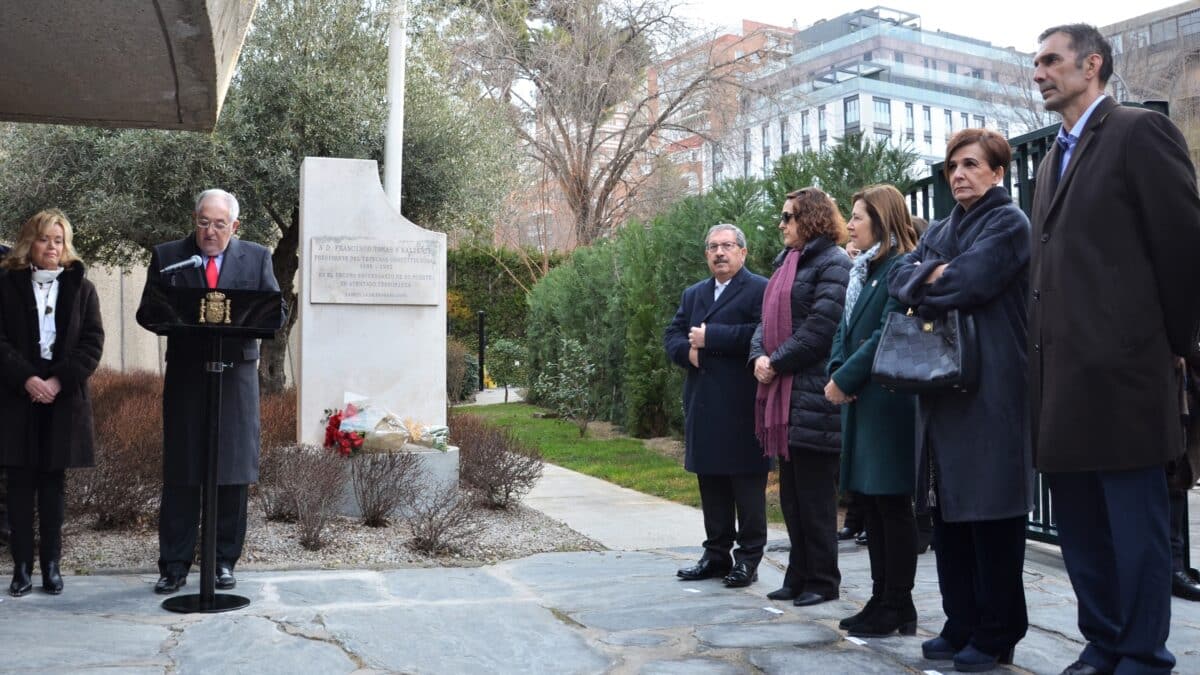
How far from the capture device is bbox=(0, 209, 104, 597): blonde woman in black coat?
16.6 feet

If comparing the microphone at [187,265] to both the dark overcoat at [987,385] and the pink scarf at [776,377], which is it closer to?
the pink scarf at [776,377]

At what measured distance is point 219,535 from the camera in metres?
5.37

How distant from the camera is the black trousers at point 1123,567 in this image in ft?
10.7

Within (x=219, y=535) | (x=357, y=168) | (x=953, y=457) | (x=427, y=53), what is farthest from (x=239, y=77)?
(x=953, y=457)

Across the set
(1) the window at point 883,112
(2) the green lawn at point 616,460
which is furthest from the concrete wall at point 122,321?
(1) the window at point 883,112

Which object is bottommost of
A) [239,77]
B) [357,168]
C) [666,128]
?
[357,168]

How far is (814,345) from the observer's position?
489 cm

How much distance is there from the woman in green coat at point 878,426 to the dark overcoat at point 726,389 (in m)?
0.98

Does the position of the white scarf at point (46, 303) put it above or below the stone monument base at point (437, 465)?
above

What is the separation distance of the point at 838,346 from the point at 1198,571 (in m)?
2.24

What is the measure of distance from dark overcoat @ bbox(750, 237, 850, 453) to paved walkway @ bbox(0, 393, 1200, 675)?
79cm

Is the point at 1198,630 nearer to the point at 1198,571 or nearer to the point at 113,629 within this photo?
the point at 1198,571

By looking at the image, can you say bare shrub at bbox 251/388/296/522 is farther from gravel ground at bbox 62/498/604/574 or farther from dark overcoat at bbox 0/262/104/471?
dark overcoat at bbox 0/262/104/471

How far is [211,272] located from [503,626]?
7.57 feet
